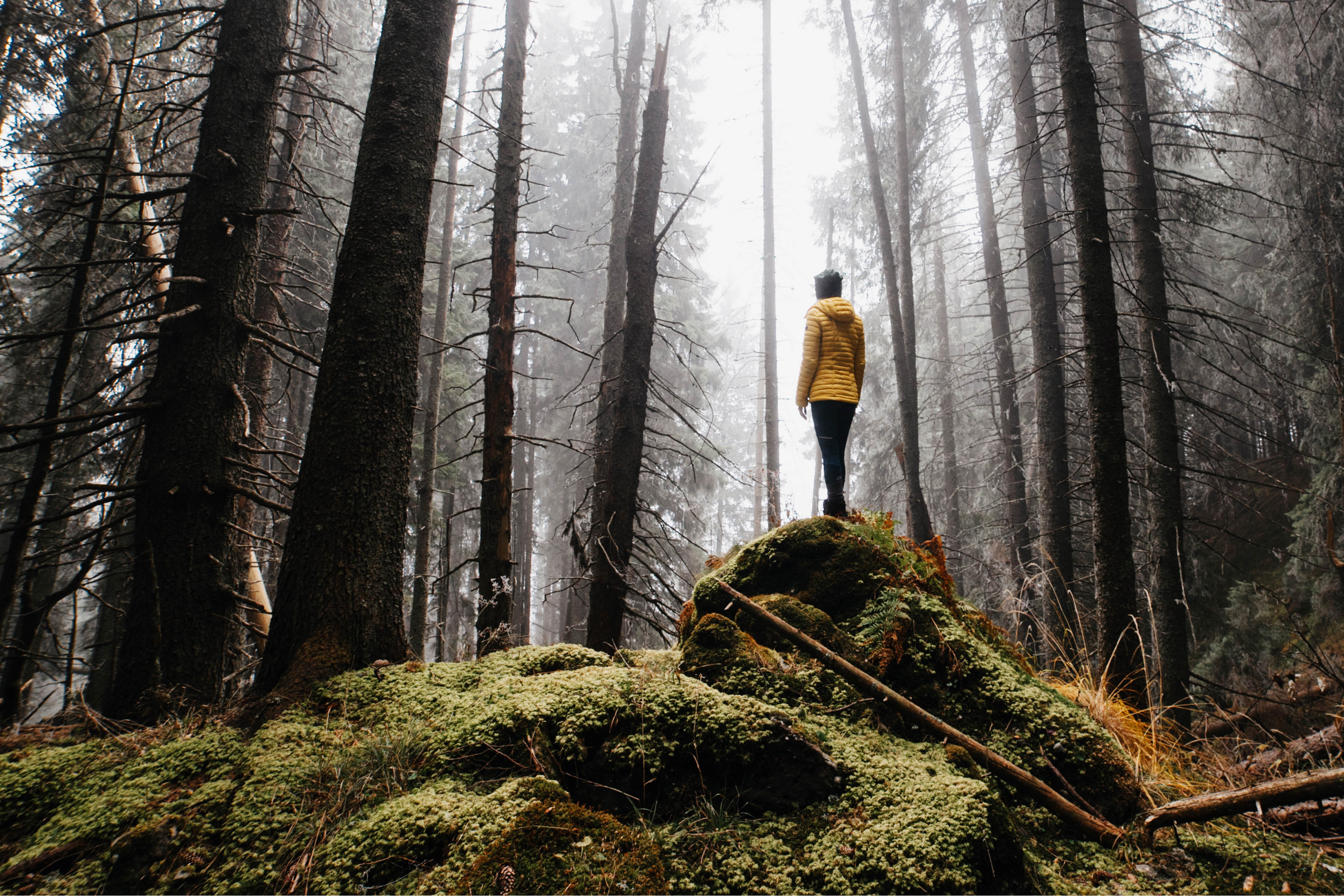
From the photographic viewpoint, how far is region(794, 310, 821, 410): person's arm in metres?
5.30

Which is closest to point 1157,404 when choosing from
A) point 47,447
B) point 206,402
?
point 206,402

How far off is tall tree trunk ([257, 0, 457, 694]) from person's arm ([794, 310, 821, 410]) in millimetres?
3277

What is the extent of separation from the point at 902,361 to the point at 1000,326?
291 cm

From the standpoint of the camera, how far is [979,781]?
7.39 feet

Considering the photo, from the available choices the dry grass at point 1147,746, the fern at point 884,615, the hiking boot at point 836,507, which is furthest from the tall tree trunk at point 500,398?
the dry grass at point 1147,746

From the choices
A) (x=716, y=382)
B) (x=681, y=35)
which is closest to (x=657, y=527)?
(x=716, y=382)

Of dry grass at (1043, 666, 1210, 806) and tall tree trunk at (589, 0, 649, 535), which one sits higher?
tall tree trunk at (589, 0, 649, 535)

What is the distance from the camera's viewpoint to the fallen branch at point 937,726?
2414 mm

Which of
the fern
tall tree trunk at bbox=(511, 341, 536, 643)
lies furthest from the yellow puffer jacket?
tall tree trunk at bbox=(511, 341, 536, 643)

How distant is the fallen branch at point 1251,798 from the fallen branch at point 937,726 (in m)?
0.19

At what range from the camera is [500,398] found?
633 cm

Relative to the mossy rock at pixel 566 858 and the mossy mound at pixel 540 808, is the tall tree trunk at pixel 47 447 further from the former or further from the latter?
the mossy rock at pixel 566 858

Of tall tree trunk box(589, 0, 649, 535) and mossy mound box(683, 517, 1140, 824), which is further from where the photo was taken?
tall tree trunk box(589, 0, 649, 535)

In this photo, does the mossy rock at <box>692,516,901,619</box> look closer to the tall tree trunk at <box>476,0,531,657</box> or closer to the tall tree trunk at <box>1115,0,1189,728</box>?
the tall tree trunk at <box>476,0,531,657</box>
